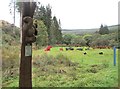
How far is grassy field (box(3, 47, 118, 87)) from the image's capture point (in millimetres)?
4059

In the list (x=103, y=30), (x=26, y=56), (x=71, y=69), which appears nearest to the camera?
(x=26, y=56)

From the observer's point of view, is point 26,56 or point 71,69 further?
point 71,69

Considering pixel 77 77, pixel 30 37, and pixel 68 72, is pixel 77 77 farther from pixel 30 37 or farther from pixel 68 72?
pixel 30 37

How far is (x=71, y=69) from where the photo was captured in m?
4.14

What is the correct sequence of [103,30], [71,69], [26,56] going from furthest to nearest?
[71,69] < [103,30] < [26,56]

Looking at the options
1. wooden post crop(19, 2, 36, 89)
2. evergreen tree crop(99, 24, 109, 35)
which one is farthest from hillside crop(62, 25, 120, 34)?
wooden post crop(19, 2, 36, 89)

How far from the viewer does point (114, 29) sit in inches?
159

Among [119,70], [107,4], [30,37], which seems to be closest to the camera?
[30,37]

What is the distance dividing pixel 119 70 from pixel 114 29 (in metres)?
0.71

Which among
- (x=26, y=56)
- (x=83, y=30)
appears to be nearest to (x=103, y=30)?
(x=83, y=30)

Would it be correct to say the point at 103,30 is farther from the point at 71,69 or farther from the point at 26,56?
the point at 26,56

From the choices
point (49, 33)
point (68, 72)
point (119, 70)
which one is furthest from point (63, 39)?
point (119, 70)

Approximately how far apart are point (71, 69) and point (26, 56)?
3.21ft

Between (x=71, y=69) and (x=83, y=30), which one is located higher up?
(x=83, y=30)
